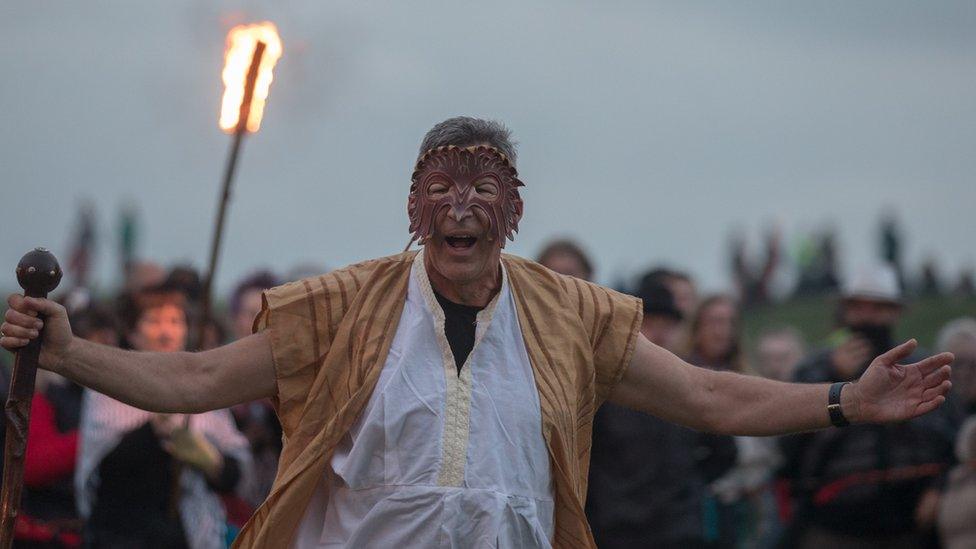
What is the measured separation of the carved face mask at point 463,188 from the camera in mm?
5484

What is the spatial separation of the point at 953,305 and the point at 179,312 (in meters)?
14.5

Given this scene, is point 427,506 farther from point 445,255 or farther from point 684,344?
point 684,344

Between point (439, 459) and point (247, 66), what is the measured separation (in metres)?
2.87

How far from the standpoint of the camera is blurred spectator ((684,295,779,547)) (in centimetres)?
916

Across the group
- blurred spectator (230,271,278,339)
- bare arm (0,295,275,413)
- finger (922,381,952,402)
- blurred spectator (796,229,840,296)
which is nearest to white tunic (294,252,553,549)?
bare arm (0,295,275,413)

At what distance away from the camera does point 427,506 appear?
17.2 ft

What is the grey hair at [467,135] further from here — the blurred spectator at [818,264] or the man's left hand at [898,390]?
the blurred spectator at [818,264]

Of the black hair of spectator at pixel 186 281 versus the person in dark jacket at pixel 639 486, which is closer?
the person in dark jacket at pixel 639 486

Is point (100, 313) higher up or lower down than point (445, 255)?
lower down

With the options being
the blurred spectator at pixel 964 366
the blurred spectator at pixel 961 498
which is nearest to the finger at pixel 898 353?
the blurred spectator at pixel 961 498

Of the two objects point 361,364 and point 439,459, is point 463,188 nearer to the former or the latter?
point 361,364

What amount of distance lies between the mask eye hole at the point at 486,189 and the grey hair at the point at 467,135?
0.42 ft

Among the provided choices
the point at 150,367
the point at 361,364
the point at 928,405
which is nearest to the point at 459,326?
the point at 361,364

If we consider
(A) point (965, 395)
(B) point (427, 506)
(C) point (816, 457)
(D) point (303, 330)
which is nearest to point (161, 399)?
(D) point (303, 330)
